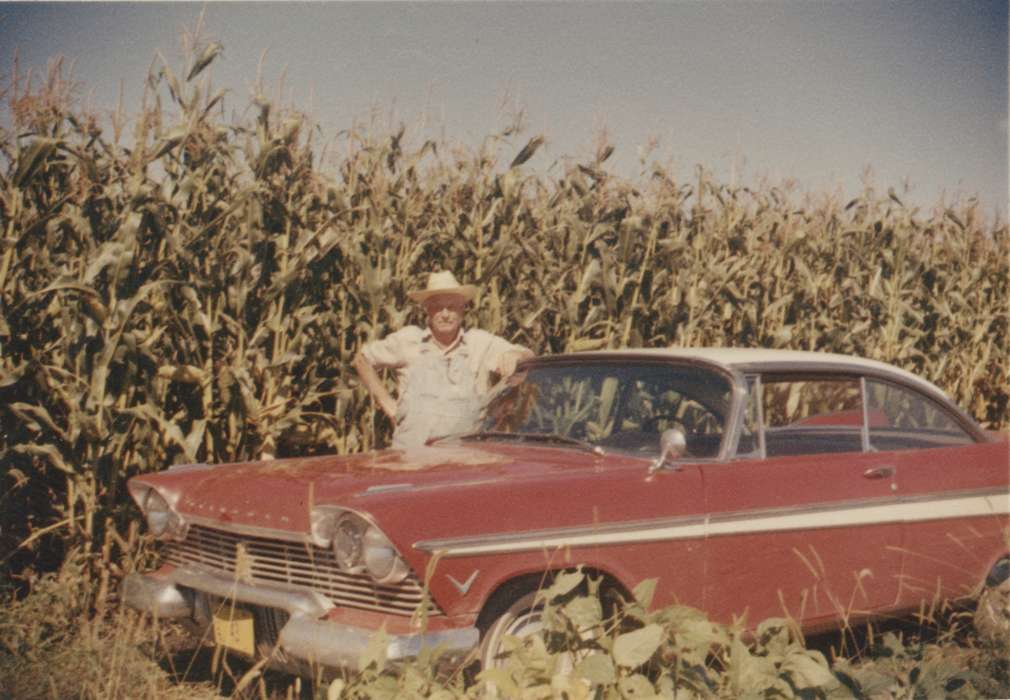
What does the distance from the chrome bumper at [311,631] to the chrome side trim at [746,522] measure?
27cm

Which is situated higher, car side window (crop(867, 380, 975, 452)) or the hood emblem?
car side window (crop(867, 380, 975, 452))

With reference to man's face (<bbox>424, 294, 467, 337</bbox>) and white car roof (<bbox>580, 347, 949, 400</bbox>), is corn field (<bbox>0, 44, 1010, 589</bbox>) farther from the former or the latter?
white car roof (<bbox>580, 347, 949, 400</bbox>)

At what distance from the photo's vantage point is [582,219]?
23.5 feet

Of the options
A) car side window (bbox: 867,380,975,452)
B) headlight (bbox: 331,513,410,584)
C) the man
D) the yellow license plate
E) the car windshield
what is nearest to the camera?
headlight (bbox: 331,513,410,584)

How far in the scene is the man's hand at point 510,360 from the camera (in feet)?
16.4

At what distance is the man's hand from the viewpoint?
5000mm

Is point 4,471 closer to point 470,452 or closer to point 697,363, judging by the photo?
point 470,452

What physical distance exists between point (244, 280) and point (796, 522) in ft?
10.1

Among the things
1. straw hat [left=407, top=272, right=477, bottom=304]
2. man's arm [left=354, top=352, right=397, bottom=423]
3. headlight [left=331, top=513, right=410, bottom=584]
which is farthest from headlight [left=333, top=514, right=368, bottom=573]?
straw hat [left=407, top=272, right=477, bottom=304]

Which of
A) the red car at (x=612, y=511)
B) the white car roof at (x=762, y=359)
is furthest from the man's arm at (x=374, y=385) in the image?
the white car roof at (x=762, y=359)

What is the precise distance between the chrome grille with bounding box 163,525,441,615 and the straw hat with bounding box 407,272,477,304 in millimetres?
2060

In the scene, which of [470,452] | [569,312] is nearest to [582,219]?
[569,312]

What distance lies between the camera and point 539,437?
13.7 feet

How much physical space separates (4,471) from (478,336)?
237 centimetres
